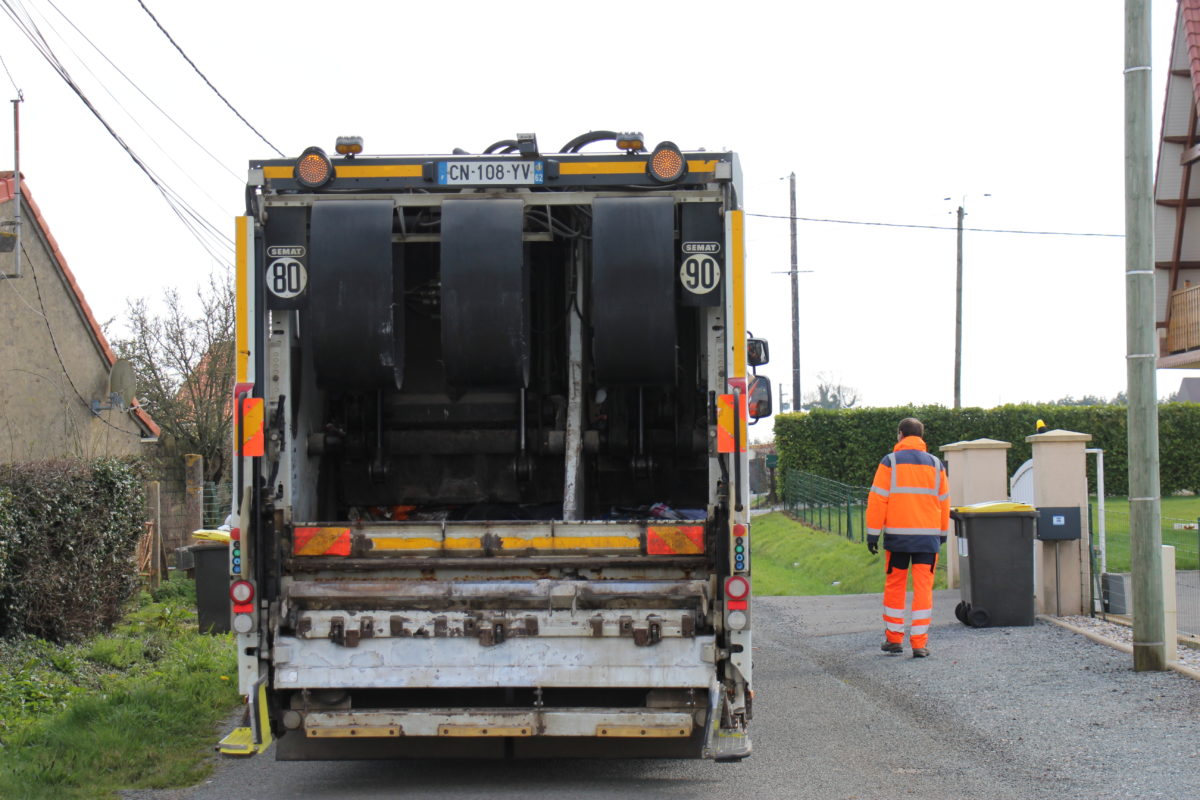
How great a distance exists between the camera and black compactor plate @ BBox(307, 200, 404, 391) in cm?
604

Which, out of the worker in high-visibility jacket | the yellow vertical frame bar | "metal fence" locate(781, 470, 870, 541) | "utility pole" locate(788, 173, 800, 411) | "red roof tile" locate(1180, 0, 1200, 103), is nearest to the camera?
the yellow vertical frame bar

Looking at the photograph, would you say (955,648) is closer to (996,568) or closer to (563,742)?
(996,568)

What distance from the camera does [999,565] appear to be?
10.5 meters

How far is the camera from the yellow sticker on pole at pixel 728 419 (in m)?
5.77

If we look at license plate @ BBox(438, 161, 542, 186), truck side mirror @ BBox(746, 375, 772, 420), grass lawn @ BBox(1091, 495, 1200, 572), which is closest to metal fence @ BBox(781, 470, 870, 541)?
grass lawn @ BBox(1091, 495, 1200, 572)

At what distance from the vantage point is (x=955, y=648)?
9.66m

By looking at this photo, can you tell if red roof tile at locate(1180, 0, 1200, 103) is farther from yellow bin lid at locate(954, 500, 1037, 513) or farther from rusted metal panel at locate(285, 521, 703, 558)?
rusted metal panel at locate(285, 521, 703, 558)

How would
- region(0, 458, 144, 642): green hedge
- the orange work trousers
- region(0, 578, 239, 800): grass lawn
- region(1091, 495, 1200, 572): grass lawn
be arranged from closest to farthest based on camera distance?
region(0, 578, 239, 800): grass lawn
the orange work trousers
region(0, 458, 144, 642): green hedge
region(1091, 495, 1200, 572): grass lawn

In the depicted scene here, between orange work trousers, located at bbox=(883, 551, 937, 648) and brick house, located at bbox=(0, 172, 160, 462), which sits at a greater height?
brick house, located at bbox=(0, 172, 160, 462)

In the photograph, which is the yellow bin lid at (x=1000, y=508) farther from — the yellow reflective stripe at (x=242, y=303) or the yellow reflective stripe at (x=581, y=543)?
the yellow reflective stripe at (x=242, y=303)

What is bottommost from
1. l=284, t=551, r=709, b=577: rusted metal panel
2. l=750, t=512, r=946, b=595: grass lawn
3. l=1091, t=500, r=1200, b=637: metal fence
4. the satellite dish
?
l=750, t=512, r=946, b=595: grass lawn

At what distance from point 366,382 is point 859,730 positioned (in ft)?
10.6

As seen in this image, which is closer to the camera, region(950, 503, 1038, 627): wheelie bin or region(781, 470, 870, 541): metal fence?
region(950, 503, 1038, 627): wheelie bin

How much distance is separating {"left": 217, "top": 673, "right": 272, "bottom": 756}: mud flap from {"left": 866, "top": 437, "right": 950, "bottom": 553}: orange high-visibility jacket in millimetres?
5034
